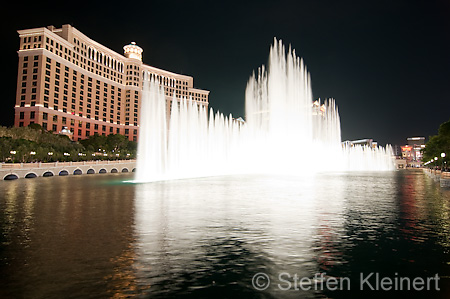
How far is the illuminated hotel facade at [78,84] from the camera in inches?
3937

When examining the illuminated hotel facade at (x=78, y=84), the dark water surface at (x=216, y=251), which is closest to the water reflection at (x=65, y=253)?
the dark water surface at (x=216, y=251)

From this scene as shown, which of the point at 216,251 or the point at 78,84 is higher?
the point at 78,84

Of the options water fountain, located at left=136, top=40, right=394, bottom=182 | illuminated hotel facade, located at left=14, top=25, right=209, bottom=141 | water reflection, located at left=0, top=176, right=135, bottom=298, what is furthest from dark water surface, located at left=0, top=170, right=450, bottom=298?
illuminated hotel facade, located at left=14, top=25, right=209, bottom=141

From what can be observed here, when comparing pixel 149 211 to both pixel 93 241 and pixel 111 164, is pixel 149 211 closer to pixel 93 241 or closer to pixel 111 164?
pixel 93 241

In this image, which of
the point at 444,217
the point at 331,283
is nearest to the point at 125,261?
the point at 331,283

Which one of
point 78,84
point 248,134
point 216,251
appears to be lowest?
point 216,251

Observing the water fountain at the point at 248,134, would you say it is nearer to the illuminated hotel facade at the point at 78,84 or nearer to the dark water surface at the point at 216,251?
the dark water surface at the point at 216,251

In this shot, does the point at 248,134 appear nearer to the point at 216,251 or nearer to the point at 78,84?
the point at 216,251

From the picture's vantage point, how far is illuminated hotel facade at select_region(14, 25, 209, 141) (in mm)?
100000

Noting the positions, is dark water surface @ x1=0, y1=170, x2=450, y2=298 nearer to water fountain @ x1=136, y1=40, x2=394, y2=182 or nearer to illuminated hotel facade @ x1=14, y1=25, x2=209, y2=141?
water fountain @ x1=136, y1=40, x2=394, y2=182

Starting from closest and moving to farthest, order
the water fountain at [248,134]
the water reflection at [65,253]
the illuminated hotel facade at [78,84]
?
the water reflection at [65,253] < the water fountain at [248,134] < the illuminated hotel facade at [78,84]

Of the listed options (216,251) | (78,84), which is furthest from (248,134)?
(78,84)

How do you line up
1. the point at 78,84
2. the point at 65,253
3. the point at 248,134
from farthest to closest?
1. the point at 78,84
2. the point at 248,134
3. the point at 65,253

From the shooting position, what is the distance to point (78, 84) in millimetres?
117938
